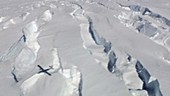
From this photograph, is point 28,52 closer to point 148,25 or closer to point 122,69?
point 122,69

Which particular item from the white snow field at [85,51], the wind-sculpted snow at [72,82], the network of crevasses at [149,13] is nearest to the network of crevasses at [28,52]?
the white snow field at [85,51]

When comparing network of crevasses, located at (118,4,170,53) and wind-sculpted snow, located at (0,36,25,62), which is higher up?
wind-sculpted snow, located at (0,36,25,62)

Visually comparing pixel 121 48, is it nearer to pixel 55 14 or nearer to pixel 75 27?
pixel 75 27

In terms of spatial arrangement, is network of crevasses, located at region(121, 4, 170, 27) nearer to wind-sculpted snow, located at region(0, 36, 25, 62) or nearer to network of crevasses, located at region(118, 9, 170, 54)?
network of crevasses, located at region(118, 9, 170, 54)

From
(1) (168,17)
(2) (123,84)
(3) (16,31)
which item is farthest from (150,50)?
Result: (3) (16,31)

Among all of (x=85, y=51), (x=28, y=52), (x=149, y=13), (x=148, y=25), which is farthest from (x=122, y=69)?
(x=149, y=13)

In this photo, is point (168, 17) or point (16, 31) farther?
point (168, 17)

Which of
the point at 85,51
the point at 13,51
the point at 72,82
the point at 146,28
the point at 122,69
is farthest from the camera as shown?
the point at 146,28

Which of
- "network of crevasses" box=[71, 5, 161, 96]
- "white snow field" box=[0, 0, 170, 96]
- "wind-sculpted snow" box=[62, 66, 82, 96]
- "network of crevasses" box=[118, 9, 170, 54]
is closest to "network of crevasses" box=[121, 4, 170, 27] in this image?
"white snow field" box=[0, 0, 170, 96]
